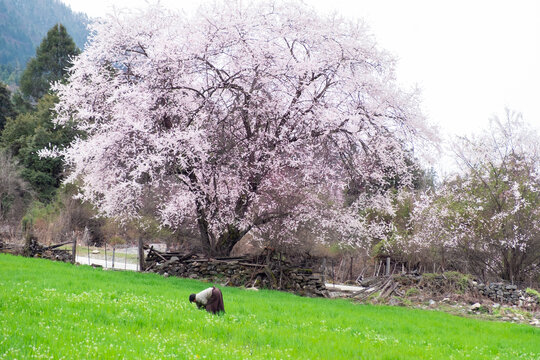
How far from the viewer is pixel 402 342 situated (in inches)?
342

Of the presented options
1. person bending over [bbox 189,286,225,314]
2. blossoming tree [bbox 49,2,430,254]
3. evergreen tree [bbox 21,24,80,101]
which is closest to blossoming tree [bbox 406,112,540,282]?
blossoming tree [bbox 49,2,430,254]

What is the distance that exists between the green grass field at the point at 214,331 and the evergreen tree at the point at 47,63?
58814 millimetres

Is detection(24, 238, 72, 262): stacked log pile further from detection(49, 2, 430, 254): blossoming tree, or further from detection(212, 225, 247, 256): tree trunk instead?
detection(212, 225, 247, 256): tree trunk

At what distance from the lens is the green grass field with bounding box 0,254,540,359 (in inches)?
241

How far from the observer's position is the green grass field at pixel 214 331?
613 centimetres

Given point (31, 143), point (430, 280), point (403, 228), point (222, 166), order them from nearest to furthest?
point (222, 166), point (430, 280), point (403, 228), point (31, 143)

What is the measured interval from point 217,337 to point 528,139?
62.2 feet

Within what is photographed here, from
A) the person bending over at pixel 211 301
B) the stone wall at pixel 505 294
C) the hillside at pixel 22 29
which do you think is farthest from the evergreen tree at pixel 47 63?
the person bending over at pixel 211 301

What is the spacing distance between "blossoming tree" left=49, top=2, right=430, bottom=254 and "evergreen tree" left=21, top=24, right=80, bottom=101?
5157 centimetres

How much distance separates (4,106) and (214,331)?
54.1 m

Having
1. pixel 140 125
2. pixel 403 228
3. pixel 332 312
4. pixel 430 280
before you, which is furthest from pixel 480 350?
pixel 403 228

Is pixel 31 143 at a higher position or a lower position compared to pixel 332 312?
higher

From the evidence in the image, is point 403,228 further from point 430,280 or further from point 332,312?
point 332,312

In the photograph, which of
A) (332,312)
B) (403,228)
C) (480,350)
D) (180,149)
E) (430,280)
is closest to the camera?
(480,350)
